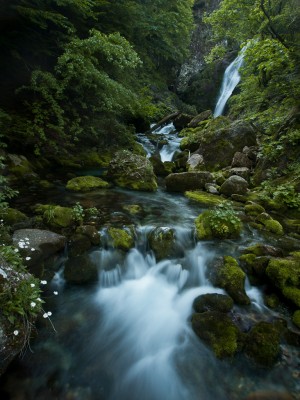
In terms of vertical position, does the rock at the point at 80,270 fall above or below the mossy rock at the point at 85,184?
below

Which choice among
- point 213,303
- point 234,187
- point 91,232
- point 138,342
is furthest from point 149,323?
point 234,187

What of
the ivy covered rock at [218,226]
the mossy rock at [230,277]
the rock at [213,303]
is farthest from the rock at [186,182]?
the rock at [213,303]

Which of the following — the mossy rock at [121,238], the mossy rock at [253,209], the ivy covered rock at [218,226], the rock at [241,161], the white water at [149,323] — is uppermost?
the rock at [241,161]

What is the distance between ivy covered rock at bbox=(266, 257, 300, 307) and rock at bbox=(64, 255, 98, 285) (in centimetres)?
292

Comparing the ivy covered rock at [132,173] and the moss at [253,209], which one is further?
the ivy covered rock at [132,173]

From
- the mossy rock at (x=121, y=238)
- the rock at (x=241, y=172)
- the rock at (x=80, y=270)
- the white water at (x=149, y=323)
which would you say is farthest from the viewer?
the rock at (x=241, y=172)

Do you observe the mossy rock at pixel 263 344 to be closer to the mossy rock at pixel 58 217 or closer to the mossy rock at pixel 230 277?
the mossy rock at pixel 230 277

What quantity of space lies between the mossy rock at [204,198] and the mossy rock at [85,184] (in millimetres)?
2859

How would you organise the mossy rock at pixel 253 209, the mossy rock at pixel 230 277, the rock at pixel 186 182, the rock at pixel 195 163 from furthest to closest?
the rock at pixel 195 163
the rock at pixel 186 182
the mossy rock at pixel 253 209
the mossy rock at pixel 230 277

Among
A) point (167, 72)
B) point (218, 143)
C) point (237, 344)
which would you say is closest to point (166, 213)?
point (237, 344)

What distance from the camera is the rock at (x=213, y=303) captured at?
3.92 meters

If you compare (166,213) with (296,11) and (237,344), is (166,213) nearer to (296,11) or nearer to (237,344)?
(237,344)

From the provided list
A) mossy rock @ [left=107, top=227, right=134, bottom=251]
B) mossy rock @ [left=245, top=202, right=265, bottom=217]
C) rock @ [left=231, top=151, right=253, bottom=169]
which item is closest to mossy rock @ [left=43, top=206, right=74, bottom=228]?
mossy rock @ [left=107, top=227, right=134, bottom=251]

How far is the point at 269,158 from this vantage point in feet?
30.8
